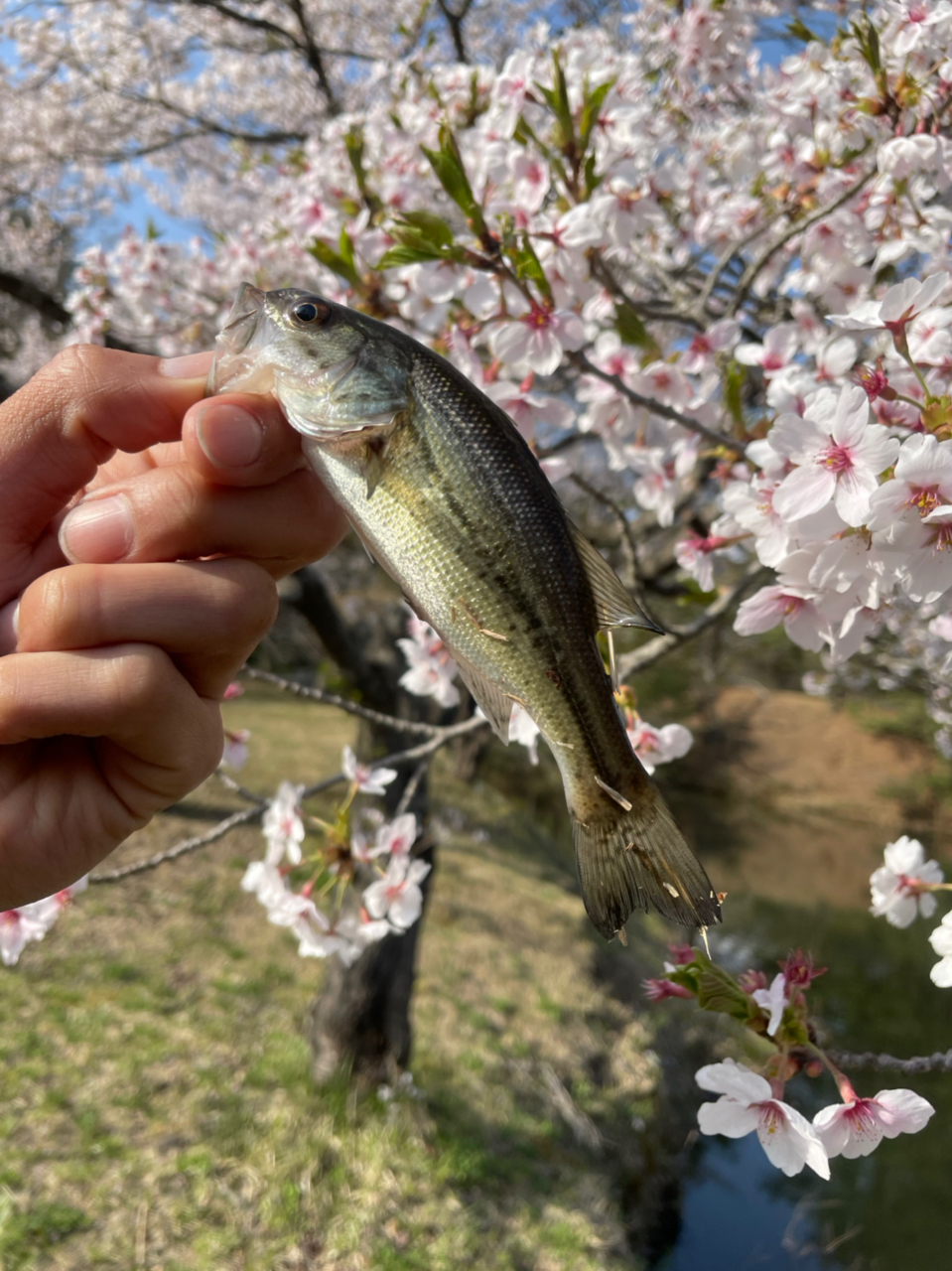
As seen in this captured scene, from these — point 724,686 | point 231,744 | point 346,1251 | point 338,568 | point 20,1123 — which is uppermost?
point 231,744

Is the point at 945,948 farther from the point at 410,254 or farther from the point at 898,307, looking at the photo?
the point at 410,254

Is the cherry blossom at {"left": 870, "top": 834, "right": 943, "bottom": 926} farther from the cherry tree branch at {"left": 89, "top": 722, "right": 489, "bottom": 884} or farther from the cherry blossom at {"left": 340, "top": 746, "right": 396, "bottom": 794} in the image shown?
the cherry blossom at {"left": 340, "top": 746, "right": 396, "bottom": 794}

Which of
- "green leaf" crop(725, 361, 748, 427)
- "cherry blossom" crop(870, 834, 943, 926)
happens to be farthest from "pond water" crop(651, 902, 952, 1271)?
"green leaf" crop(725, 361, 748, 427)

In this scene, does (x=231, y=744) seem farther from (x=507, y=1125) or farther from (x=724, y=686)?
(x=724, y=686)

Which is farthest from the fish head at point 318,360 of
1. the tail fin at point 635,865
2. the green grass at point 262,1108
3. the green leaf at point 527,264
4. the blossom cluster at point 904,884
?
the green grass at point 262,1108

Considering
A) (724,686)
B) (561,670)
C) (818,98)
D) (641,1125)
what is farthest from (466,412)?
(724,686)
